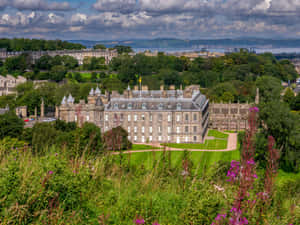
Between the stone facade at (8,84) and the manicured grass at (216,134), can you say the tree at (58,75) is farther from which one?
the manicured grass at (216,134)

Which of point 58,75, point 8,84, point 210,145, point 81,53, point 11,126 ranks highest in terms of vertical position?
point 81,53

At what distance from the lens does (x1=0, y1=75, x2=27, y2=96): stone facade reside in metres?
96.6

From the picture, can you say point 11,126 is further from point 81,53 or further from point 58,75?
point 81,53

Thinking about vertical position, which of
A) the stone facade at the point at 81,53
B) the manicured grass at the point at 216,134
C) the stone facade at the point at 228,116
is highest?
the stone facade at the point at 81,53

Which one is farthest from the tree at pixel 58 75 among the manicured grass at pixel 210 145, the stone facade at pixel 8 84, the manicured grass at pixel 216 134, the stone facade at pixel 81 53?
the manicured grass at pixel 210 145

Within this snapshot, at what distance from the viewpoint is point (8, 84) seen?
344ft

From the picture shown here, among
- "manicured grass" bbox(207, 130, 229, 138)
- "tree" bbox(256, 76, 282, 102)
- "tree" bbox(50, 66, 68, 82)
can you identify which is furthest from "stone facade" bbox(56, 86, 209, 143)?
"tree" bbox(50, 66, 68, 82)

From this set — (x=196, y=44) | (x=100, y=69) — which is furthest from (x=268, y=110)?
(x=196, y=44)

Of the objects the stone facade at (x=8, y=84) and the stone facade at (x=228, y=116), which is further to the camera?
the stone facade at (x=8, y=84)

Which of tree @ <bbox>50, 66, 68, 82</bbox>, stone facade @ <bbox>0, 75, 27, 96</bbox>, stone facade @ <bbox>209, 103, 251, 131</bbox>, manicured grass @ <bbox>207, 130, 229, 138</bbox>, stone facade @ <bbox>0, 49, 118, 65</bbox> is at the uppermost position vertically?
stone facade @ <bbox>0, 49, 118, 65</bbox>

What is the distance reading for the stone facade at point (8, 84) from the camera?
9656 centimetres

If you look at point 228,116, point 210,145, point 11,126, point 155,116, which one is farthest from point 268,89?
point 11,126

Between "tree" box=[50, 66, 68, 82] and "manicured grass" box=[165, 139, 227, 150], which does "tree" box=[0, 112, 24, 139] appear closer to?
"manicured grass" box=[165, 139, 227, 150]

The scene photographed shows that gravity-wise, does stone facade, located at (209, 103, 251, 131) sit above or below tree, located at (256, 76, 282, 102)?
below
